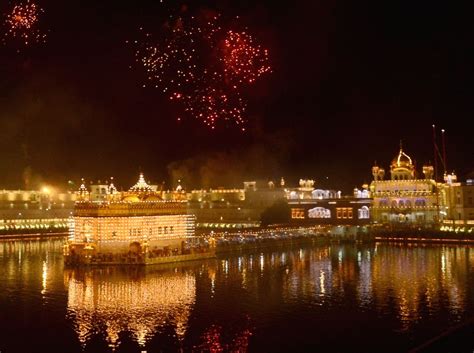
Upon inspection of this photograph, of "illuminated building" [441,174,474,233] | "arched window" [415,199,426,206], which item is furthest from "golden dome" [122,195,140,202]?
"arched window" [415,199,426,206]

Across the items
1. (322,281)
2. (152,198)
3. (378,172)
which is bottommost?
(322,281)

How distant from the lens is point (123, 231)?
3450 centimetres

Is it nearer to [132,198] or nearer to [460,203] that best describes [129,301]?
[132,198]

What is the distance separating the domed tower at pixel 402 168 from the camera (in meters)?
67.2

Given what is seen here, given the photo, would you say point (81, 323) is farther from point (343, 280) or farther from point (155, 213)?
point (155, 213)

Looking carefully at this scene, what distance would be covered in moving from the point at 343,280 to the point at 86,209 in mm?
14223

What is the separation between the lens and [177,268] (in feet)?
108

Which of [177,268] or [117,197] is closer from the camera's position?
Result: [177,268]

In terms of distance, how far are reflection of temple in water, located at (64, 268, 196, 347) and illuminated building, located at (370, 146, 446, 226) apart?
1492 inches

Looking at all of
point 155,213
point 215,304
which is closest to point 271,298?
point 215,304

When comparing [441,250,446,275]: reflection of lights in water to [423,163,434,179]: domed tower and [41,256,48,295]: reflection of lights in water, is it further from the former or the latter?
[423,163,434,179]: domed tower

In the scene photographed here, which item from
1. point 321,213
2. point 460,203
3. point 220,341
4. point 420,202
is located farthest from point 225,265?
point 420,202

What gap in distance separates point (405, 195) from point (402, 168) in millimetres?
3042

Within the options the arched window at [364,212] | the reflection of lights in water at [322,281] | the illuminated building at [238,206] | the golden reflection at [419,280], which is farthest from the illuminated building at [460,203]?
the reflection of lights in water at [322,281]
